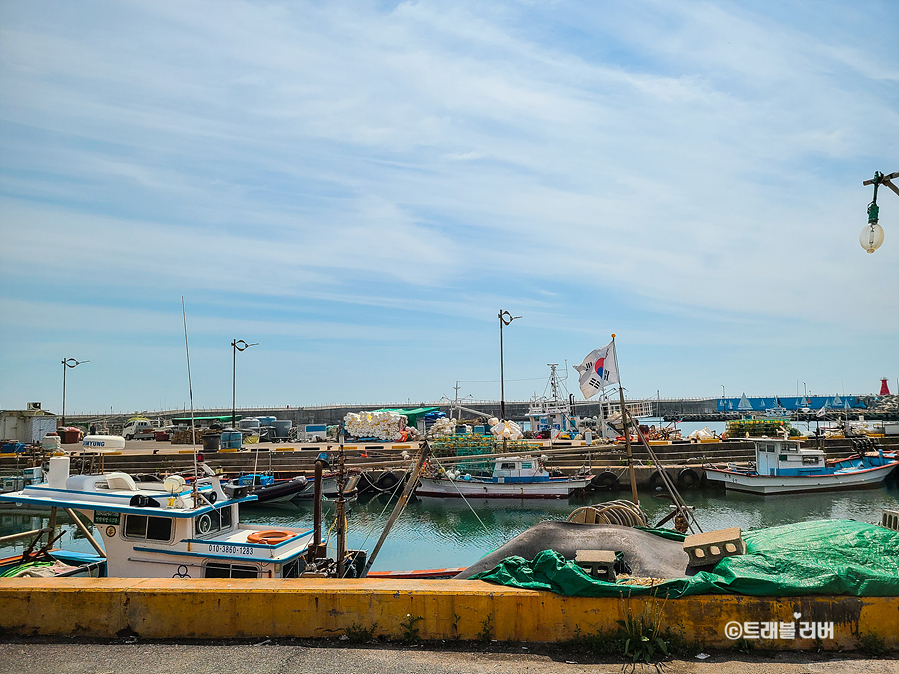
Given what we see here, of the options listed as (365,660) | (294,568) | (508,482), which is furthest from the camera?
(508,482)

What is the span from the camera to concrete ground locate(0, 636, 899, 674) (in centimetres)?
489

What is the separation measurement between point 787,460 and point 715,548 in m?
28.7

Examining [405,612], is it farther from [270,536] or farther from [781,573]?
[270,536]

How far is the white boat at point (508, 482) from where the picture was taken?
96.0 ft

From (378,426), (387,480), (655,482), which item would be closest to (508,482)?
(387,480)

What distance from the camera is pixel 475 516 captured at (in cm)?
2652

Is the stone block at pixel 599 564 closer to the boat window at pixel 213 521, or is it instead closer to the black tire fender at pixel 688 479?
the boat window at pixel 213 521

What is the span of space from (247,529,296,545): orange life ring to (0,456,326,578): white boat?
0.06 feet

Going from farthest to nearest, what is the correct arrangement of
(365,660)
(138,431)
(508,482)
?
(138,431) → (508,482) → (365,660)

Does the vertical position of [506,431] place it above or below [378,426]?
A: above

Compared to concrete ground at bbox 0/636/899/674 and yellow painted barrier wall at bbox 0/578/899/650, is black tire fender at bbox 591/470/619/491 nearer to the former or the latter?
yellow painted barrier wall at bbox 0/578/899/650

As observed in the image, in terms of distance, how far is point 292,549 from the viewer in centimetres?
1149

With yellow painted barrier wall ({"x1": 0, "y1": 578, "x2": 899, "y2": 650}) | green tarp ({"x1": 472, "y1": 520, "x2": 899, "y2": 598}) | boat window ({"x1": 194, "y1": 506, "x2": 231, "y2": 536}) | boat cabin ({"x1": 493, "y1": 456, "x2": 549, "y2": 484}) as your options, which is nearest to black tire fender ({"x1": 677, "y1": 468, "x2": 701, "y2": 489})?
boat cabin ({"x1": 493, "y1": 456, "x2": 549, "y2": 484})

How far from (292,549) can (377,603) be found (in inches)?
259
